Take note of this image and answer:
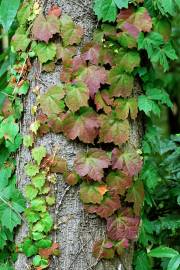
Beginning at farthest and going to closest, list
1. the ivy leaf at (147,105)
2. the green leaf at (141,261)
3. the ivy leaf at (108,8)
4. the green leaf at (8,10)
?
1. the green leaf at (141,261)
2. the ivy leaf at (147,105)
3. the ivy leaf at (108,8)
4. the green leaf at (8,10)

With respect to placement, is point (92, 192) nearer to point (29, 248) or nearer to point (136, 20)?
point (29, 248)

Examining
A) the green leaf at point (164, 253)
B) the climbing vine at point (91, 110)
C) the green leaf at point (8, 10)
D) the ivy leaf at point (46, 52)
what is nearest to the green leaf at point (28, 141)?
the climbing vine at point (91, 110)

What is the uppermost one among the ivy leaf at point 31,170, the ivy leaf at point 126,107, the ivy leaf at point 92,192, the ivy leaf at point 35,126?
the ivy leaf at point 126,107

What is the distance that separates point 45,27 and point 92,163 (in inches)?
27.8

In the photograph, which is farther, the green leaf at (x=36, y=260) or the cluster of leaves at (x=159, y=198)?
the cluster of leaves at (x=159, y=198)

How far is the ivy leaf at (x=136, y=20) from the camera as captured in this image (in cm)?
236

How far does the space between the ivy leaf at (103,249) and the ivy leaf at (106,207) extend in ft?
0.51

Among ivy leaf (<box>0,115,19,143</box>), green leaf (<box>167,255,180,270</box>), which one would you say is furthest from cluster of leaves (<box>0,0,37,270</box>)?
green leaf (<box>167,255,180,270</box>)

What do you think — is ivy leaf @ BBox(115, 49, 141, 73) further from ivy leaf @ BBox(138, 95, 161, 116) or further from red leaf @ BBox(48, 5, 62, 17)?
red leaf @ BBox(48, 5, 62, 17)

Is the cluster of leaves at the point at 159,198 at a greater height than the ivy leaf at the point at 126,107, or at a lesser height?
lesser

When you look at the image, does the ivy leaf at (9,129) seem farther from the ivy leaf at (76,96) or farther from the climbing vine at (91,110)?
the ivy leaf at (76,96)

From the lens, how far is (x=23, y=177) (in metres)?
2.47

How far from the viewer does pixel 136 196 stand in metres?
2.47

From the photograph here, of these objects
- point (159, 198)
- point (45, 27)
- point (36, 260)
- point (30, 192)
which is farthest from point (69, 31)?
point (159, 198)
